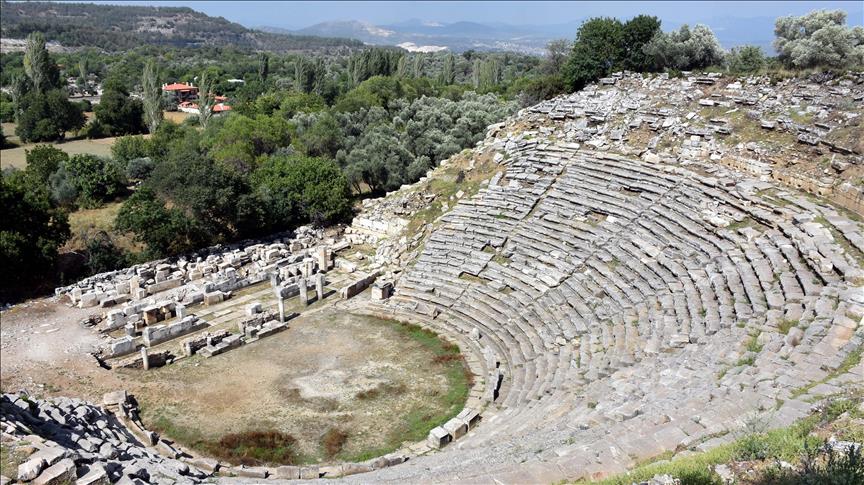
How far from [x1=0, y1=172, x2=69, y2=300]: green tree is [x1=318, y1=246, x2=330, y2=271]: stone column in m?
11.7

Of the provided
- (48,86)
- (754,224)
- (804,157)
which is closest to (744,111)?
(804,157)

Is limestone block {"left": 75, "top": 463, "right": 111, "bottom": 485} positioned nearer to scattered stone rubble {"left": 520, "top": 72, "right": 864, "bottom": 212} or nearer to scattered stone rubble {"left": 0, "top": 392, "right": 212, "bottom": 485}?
scattered stone rubble {"left": 0, "top": 392, "right": 212, "bottom": 485}

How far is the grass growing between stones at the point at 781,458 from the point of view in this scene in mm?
7852

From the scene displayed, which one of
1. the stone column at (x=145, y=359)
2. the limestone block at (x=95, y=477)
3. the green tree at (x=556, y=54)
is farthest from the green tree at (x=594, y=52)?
the limestone block at (x=95, y=477)

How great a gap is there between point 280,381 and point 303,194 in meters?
15.8

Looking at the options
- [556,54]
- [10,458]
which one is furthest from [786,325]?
[556,54]

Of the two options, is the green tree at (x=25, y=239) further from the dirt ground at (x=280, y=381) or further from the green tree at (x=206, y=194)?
the green tree at (x=206, y=194)

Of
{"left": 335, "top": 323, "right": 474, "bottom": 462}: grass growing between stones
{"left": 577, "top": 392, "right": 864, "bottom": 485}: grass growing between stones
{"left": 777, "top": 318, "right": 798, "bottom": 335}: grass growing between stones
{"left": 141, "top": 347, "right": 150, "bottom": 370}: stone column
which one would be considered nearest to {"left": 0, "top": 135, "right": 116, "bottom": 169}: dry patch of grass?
{"left": 141, "top": 347, "right": 150, "bottom": 370}: stone column

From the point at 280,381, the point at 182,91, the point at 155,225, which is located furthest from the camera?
the point at 182,91

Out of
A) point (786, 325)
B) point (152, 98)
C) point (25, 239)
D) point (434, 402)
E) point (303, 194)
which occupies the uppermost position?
point (152, 98)

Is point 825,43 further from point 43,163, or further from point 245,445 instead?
point 43,163

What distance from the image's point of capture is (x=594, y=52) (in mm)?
35406

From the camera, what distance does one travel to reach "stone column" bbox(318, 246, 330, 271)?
2859 centimetres

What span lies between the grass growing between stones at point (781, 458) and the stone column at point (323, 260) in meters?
20.6
